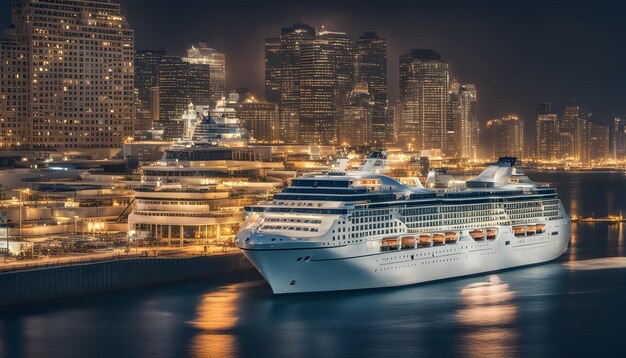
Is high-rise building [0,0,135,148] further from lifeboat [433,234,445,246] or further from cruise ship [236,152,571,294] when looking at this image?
lifeboat [433,234,445,246]

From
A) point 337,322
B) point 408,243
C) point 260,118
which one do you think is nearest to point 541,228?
point 408,243

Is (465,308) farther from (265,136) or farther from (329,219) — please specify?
(265,136)

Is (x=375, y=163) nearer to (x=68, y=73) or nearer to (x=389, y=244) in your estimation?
(x=389, y=244)

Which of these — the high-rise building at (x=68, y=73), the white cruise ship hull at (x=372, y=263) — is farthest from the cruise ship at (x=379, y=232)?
the high-rise building at (x=68, y=73)

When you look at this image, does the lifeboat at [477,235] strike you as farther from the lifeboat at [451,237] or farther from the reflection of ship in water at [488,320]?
the reflection of ship in water at [488,320]

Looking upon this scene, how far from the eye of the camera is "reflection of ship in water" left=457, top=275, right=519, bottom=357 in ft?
153

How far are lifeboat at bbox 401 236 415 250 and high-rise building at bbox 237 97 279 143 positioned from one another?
3741 inches

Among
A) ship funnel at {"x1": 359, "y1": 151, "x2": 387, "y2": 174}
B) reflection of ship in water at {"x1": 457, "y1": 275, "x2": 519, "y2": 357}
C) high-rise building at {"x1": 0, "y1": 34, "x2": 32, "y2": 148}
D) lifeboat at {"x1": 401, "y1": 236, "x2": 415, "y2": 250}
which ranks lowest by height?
reflection of ship in water at {"x1": 457, "y1": 275, "x2": 519, "y2": 357}

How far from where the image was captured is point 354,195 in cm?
5759

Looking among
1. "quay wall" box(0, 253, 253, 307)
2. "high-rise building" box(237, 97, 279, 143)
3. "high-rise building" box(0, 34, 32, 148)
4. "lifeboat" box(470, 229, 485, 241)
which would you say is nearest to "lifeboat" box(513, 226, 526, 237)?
"lifeboat" box(470, 229, 485, 241)

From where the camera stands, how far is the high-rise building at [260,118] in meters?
154

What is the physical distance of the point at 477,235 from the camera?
208 feet

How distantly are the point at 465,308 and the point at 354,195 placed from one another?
7620 millimetres

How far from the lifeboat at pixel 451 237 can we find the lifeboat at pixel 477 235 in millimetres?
1655
